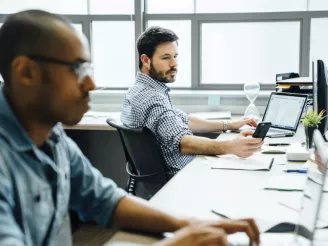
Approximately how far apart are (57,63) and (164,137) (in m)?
1.37

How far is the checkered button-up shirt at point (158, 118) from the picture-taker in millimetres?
2398

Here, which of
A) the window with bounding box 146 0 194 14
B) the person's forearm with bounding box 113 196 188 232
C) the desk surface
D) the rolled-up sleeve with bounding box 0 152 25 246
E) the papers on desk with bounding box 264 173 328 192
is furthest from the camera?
the window with bounding box 146 0 194 14

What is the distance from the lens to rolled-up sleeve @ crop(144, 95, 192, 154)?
2.39 metres

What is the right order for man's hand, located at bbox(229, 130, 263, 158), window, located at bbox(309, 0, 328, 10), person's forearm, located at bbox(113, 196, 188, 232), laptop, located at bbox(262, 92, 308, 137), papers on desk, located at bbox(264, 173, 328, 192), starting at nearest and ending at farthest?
person's forearm, located at bbox(113, 196, 188, 232) < papers on desk, located at bbox(264, 173, 328, 192) < man's hand, located at bbox(229, 130, 263, 158) < laptop, located at bbox(262, 92, 308, 137) < window, located at bbox(309, 0, 328, 10)

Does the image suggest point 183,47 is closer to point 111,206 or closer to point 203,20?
point 203,20

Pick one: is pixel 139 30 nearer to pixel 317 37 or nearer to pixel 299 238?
pixel 317 37

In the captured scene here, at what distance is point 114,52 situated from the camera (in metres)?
4.23

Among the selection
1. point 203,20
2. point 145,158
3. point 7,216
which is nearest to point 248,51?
point 203,20

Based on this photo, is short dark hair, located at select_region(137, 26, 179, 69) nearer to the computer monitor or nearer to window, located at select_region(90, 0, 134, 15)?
the computer monitor

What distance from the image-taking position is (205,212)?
1470 millimetres

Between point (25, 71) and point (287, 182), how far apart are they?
3.78 feet

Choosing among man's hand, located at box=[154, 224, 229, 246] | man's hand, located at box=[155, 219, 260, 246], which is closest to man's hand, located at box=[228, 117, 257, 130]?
man's hand, located at box=[155, 219, 260, 246]

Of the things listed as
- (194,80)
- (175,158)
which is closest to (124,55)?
(194,80)

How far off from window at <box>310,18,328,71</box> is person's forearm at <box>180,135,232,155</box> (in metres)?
1.95
